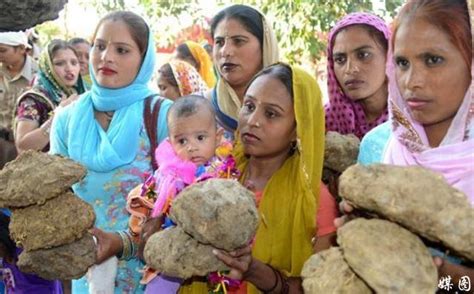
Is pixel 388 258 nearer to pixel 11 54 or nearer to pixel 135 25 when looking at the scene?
pixel 135 25

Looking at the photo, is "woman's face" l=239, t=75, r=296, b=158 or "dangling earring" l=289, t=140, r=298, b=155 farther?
"dangling earring" l=289, t=140, r=298, b=155

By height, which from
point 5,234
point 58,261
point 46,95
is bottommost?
point 5,234

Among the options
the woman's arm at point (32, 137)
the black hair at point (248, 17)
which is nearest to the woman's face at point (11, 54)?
the woman's arm at point (32, 137)

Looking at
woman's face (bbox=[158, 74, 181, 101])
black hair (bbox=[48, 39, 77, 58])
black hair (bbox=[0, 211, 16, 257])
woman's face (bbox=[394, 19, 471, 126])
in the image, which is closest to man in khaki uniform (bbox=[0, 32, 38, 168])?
black hair (bbox=[48, 39, 77, 58])

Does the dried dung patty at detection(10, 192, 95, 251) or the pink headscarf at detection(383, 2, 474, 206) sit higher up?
the pink headscarf at detection(383, 2, 474, 206)

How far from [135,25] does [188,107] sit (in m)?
0.62

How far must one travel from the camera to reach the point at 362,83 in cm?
320

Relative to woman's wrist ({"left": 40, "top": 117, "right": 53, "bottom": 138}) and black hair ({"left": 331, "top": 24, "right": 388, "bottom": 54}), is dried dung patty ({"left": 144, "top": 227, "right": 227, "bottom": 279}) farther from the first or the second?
woman's wrist ({"left": 40, "top": 117, "right": 53, "bottom": 138})

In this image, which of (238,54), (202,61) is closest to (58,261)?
(238,54)

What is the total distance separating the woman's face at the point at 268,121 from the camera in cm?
252

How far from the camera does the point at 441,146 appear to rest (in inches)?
82.7

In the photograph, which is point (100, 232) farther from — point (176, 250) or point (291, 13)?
point (291, 13)

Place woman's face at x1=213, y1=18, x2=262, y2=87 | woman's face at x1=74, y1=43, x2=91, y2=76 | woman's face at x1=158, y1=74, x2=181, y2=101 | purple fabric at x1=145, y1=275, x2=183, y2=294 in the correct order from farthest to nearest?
woman's face at x1=74, y1=43, x2=91, y2=76 < woman's face at x1=158, y1=74, x2=181, y2=101 < woman's face at x1=213, y1=18, x2=262, y2=87 < purple fabric at x1=145, y1=275, x2=183, y2=294

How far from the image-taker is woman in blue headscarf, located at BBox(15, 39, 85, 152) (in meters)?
3.89
